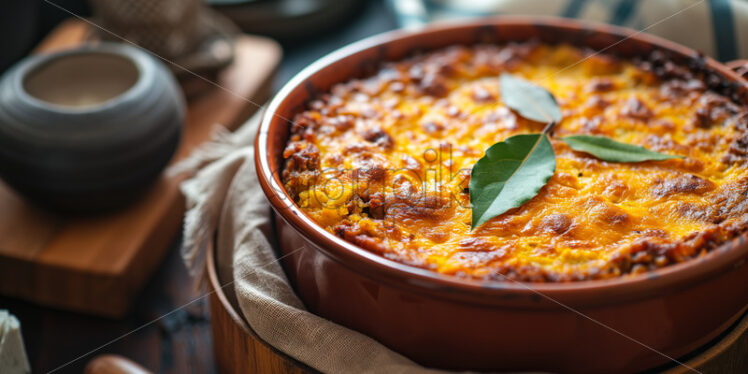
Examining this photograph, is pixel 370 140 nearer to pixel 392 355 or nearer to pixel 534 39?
pixel 392 355

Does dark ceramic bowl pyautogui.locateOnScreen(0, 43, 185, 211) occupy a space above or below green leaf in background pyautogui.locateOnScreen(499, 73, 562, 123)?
below

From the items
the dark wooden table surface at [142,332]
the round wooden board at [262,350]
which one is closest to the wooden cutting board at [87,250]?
the dark wooden table surface at [142,332]

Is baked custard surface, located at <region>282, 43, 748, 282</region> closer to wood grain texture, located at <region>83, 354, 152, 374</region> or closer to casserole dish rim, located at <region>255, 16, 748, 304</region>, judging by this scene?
casserole dish rim, located at <region>255, 16, 748, 304</region>

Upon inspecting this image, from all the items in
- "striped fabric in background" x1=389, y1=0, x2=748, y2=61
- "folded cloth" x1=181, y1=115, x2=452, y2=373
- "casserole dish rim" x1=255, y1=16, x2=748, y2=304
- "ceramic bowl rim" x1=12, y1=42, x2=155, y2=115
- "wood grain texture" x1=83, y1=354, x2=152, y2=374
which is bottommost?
"wood grain texture" x1=83, y1=354, x2=152, y2=374

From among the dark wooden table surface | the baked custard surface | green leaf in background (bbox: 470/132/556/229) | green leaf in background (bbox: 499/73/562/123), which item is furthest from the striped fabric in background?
the dark wooden table surface

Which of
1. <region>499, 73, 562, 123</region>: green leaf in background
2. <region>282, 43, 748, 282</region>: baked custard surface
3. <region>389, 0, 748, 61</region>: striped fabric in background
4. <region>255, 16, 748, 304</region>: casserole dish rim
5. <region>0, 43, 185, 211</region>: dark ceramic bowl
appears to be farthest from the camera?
<region>389, 0, 748, 61</region>: striped fabric in background

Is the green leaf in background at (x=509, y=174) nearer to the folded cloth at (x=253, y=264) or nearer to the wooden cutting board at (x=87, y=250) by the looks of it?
the folded cloth at (x=253, y=264)
